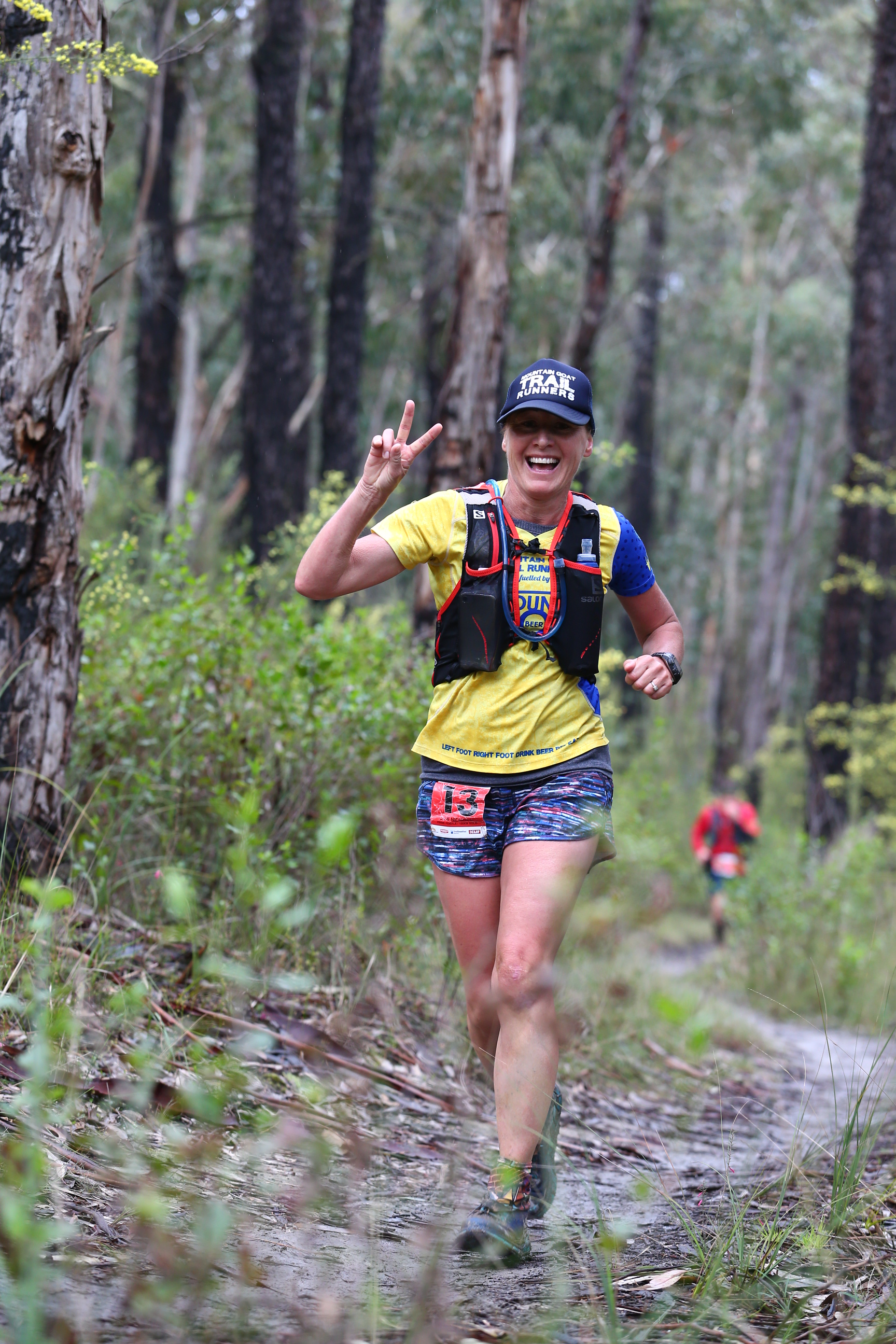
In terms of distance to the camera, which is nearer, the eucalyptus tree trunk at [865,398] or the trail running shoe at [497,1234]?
the trail running shoe at [497,1234]

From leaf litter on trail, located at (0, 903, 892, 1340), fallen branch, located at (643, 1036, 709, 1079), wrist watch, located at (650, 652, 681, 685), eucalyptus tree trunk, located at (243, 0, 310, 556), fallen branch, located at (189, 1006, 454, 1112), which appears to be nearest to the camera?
leaf litter on trail, located at (0, 903, 892, 1340)

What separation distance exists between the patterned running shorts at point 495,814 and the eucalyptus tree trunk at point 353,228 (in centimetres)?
1125

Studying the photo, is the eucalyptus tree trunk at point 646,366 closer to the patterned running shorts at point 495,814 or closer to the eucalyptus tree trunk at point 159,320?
the eucalyptus tree trunk at point 159,320

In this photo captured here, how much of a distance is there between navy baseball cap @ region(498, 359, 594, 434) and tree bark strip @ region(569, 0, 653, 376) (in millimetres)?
9595

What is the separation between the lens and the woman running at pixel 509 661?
3152 mm

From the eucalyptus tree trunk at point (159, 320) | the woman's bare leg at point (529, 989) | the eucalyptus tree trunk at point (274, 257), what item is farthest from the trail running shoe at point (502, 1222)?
the eucalyptus tree trunk at point (159, 320)

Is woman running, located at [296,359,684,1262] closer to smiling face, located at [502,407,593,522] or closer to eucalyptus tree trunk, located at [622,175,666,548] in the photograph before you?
smiling face, located at [502,407,593,522]

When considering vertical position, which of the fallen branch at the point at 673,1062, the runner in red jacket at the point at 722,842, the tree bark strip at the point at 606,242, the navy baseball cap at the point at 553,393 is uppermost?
the tree bark strip at the point at 606,242

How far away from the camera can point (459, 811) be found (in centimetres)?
329

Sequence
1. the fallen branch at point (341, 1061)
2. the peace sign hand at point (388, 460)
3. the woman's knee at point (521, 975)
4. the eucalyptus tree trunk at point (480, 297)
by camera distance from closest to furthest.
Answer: the woman's knee at point (521, 975), the peace sign hand at point (388, 460), the fallen branch at point (341, 1061), the eucalyptus tree trunk at point (480, 297)

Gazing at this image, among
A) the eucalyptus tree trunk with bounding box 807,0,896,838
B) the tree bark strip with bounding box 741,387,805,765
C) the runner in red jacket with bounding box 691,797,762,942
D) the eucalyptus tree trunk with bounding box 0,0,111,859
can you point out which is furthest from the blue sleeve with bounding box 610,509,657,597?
the tree bark strip with bounding box 741,387,805,765

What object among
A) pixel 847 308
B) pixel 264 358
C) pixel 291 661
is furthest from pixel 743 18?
pixel 291 661

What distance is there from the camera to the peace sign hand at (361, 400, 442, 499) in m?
3.11

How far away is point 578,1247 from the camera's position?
9.87ft
